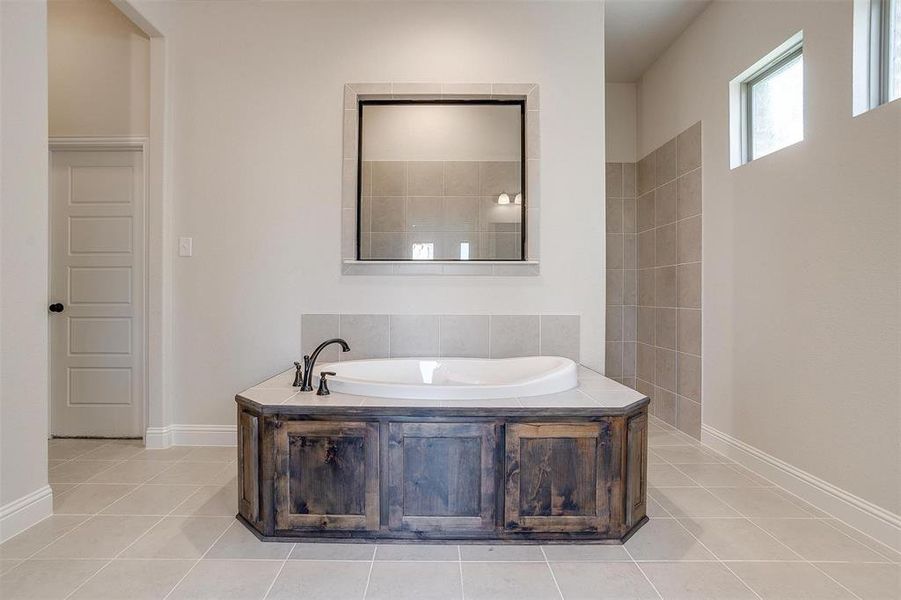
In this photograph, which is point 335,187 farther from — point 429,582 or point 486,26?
point 429,582

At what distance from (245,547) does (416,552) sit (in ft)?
2.14

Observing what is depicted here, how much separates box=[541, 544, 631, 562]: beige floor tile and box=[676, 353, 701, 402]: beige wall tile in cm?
175

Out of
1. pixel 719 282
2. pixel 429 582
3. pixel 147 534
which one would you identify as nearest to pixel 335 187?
pixel 147 534

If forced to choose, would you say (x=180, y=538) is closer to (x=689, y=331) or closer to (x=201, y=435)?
(x=201, y=435)

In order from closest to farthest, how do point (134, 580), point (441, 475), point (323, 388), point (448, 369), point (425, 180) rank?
1. point (134, 580)
2. point (441, 475)
3. point (323, 388)
4. point (448, 369)
5. point (425, 180)

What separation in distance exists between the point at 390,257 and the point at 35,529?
6.74ft

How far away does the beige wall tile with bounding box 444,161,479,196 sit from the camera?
291 cm

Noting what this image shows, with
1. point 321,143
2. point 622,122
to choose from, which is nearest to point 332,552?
point 321,143

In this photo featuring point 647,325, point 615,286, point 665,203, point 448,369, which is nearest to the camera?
point 448,369

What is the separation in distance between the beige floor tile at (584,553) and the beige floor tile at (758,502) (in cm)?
75

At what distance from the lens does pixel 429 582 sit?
5.11 feet

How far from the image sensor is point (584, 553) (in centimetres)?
174

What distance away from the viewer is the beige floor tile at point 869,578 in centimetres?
150

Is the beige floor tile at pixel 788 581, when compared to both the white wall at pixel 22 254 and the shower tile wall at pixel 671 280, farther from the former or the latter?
the white wall at pixel 22 254
